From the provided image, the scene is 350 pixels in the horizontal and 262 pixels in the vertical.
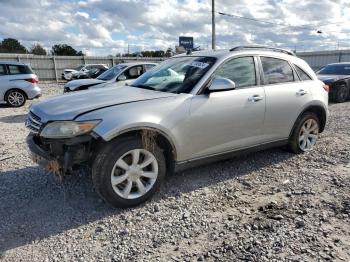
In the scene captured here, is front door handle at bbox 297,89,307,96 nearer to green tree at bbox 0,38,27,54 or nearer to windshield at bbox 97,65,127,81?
windshield at bbox 97,65,127,81

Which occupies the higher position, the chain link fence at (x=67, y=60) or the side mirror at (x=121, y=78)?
the chain link fence at (x=67, y=60)

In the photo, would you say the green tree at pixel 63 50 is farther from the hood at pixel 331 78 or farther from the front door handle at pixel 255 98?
the front door handle at pixel 255 98

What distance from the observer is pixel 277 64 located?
4.88 meters

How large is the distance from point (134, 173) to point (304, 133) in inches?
125

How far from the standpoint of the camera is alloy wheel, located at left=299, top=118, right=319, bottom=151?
534 centimetres

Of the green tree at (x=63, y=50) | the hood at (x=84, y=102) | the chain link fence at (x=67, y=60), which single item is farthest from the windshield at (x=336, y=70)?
the green tree at (x=63, y=50)

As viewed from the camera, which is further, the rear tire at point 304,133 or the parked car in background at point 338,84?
the parked car in background at point 338,84

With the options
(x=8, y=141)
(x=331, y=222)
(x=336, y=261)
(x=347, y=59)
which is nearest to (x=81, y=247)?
(x=336, y=261)

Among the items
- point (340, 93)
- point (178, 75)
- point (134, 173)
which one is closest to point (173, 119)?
point (134, 173)

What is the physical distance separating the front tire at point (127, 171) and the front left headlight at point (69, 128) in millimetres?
268

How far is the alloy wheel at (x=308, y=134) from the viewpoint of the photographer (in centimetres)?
534

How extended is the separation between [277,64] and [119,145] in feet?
9.23

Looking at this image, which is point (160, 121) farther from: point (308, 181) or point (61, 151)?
point (308, 181)

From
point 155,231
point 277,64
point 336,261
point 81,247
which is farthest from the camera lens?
point 277,64
